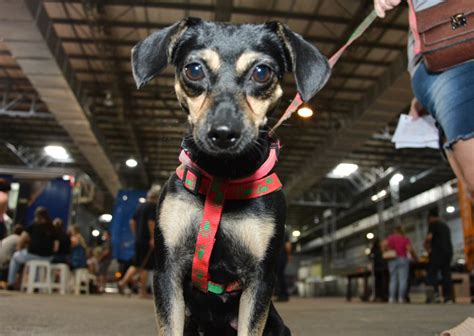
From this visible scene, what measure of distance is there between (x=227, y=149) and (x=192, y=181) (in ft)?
0.88

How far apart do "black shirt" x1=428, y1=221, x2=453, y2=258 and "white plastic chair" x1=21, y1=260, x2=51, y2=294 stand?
8.00m

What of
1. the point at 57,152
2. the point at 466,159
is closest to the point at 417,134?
the point at 466,159

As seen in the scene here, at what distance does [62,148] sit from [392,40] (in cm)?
1442

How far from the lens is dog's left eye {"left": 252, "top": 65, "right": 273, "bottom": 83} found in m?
1.83

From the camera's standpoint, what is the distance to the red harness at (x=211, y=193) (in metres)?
1.79

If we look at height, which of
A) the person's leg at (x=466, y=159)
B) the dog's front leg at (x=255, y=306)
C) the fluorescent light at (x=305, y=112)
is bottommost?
the dog's front leg at (x=255, y=306)

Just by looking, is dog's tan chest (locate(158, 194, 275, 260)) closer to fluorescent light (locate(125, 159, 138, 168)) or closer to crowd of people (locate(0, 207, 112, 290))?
crowd of people (locate(0, 207, 112, 290))

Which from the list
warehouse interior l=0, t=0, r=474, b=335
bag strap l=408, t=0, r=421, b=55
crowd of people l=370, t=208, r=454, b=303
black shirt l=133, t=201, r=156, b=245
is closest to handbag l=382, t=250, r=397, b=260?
crowd of people l=370, t=208, r=454, b=303

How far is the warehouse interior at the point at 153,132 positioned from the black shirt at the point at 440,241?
1.05 m

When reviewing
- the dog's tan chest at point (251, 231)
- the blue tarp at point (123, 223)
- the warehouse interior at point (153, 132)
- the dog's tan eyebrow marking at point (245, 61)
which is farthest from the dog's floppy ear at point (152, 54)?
the blue tarp at point (123, 223)

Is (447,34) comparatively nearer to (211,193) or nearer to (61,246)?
(211,193)

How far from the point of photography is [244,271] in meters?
1.82

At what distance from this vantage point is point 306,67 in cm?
195

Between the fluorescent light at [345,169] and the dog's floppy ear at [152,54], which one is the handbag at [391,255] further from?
the dog's floppy ear at [152,54]
